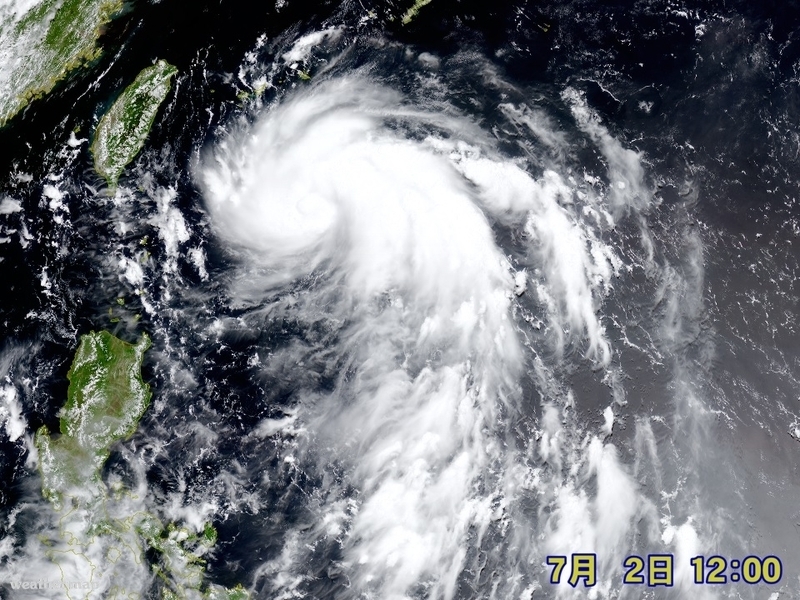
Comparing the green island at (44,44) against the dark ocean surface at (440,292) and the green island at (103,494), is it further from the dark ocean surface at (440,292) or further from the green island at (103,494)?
the green island at (103,494)

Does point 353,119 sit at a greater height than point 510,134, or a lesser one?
greater

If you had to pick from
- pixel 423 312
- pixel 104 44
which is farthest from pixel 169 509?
pixel 104 44

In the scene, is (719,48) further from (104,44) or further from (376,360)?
(104,44)
